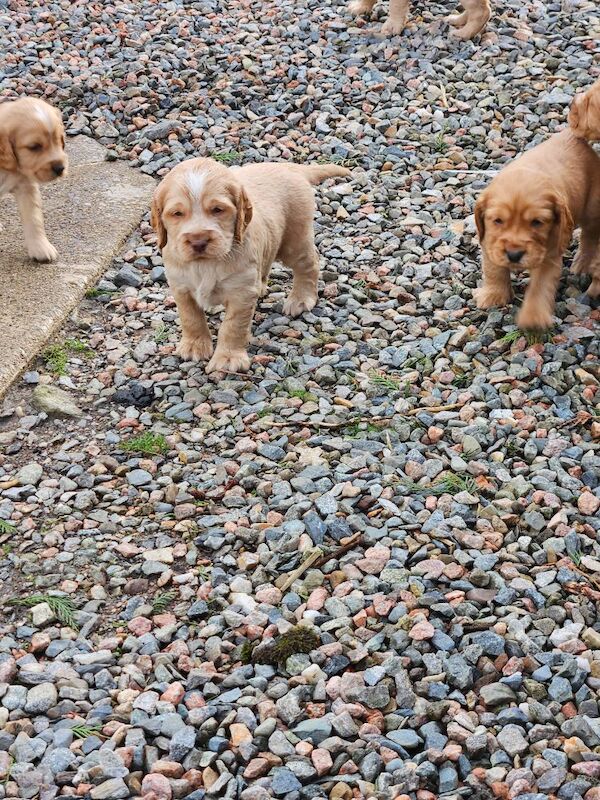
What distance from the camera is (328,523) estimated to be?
4918mm

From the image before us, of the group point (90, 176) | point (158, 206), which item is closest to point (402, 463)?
point (158, 206)

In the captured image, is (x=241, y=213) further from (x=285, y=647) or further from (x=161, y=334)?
(x=285, y=647)

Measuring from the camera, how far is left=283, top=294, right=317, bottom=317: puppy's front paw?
22.2 feet

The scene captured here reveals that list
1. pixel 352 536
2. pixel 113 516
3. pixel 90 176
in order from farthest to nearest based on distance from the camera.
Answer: pixel 90 176 → pixel 113 516 → pixel 352 536

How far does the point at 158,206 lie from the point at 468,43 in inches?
196

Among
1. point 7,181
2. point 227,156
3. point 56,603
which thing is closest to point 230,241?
point 7,181

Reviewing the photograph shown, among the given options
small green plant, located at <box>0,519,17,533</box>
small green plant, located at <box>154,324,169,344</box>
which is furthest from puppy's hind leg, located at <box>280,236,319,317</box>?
small green plant, located at <box>0,519,17,533</box>

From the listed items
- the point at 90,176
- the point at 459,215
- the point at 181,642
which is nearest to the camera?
the point at 181,642

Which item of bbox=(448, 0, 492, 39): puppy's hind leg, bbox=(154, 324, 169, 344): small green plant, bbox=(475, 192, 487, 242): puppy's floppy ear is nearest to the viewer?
bbox=(475, 192, 487, 242): puppy's floppy ear

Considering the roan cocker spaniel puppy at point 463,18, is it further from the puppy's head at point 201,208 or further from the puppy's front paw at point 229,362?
the puppy's front paw at point 229,362

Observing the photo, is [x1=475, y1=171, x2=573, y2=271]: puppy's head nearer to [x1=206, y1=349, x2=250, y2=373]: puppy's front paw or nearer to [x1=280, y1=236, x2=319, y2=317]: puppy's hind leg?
[x1=280, y1=236, x2=319, y2=317]: puppy's hind leg

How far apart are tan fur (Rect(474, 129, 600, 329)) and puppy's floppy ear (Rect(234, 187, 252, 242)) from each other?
4.57 ft

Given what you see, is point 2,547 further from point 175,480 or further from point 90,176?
point 90,176

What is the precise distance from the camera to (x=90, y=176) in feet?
27.4
